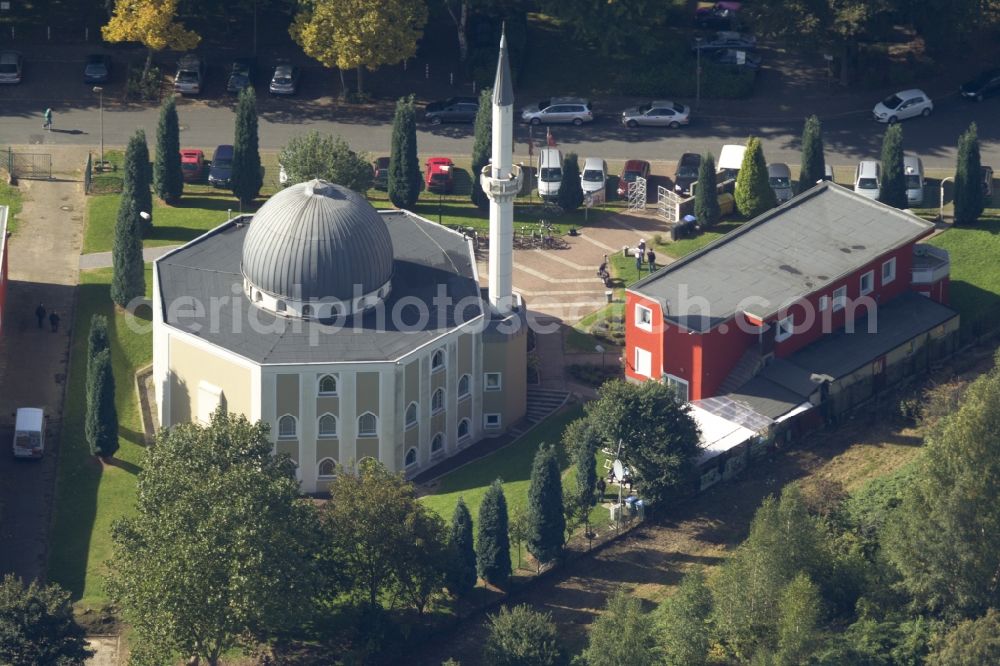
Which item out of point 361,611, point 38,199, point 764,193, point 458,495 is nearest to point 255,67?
point 38,199

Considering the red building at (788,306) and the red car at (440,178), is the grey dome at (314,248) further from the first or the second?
the red car at (440,178)

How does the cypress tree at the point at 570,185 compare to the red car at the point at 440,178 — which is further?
the red car at the point at 440,178

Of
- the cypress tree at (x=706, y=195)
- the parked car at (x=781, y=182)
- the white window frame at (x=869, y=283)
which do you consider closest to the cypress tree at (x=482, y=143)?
the cypress tree at (x=706, y=195)

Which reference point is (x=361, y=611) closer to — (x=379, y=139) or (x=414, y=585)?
(x=414, y=585)

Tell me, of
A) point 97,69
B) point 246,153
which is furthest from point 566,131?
point 97,69

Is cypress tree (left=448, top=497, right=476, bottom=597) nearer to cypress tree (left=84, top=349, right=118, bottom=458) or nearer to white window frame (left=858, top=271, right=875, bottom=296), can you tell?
cypress tree (left=84, top=349, right=118, bottom=458)

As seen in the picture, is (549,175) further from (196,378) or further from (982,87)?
(196,378)

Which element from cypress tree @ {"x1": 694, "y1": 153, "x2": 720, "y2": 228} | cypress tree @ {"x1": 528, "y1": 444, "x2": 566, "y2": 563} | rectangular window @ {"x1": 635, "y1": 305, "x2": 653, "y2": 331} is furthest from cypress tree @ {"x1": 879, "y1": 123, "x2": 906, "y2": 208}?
cypress tree @ {"x1": 528, "y1": 444, "x2": 566, "y2": 563}
